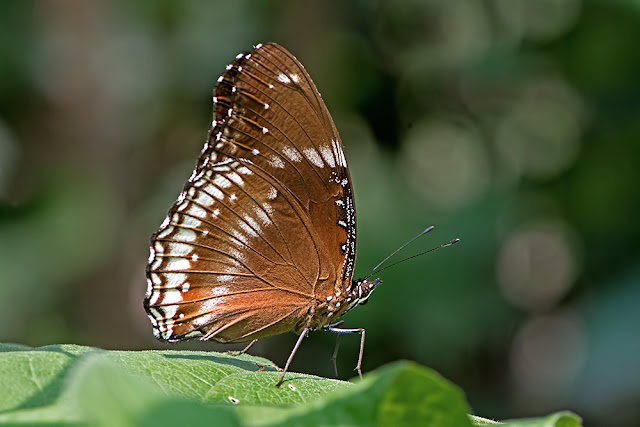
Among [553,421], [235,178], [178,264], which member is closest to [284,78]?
[235,178]

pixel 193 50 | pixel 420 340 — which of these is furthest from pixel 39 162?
pixel 420 340

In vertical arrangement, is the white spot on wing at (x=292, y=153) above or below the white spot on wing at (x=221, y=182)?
above

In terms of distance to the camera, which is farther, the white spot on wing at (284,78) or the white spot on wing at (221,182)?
the white spot on wing at (221,182)

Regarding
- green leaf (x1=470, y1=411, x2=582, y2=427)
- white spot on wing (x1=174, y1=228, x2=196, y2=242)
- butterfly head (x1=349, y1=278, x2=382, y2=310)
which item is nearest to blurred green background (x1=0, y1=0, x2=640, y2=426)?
butterfly head (x1=349, y1=278, x2=382, y2=310)

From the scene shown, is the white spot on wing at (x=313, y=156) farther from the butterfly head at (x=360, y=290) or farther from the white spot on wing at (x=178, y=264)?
the white spot on wing at (x=178, y=264)

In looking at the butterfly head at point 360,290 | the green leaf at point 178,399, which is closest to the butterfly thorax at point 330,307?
the butterfly head at point 360,290

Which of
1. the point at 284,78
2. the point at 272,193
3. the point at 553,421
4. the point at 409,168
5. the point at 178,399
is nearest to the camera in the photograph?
the point at 178,399

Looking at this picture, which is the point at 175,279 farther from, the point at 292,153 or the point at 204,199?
the point at 292,153
